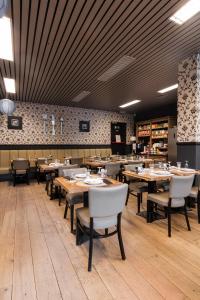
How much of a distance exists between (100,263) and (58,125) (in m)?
6.75

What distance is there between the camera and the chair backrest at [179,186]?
2.58 meters

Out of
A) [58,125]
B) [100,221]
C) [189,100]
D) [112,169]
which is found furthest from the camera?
[58,125]

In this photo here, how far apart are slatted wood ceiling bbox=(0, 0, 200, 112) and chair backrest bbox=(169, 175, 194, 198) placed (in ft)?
7.41

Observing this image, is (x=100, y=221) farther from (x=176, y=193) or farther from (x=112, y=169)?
(x=112, y=169)

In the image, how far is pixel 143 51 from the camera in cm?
359

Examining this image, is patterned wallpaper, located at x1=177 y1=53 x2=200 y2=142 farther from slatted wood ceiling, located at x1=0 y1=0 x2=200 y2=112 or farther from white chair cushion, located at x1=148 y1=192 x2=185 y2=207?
white chair cushion, located at x1=148 y1=192 x2=185 y2=207

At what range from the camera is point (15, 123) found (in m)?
7.35

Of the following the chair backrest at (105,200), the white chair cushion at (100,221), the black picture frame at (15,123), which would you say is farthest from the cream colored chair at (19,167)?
the chair backrest at (105,200)

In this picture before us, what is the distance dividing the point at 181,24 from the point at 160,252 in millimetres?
3176

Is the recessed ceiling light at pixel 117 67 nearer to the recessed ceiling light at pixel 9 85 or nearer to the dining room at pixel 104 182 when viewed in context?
the dining room at pixel 104 182

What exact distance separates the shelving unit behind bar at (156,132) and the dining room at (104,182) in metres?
1.95

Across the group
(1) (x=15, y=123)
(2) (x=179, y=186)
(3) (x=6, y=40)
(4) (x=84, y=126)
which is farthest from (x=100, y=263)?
(4) (x=84, y=126)

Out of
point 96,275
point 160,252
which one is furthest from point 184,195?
point 96,275

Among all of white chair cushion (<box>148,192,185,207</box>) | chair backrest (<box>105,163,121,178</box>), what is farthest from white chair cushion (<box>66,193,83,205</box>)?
chair backrest (<box>105,163,121,178</box>)
